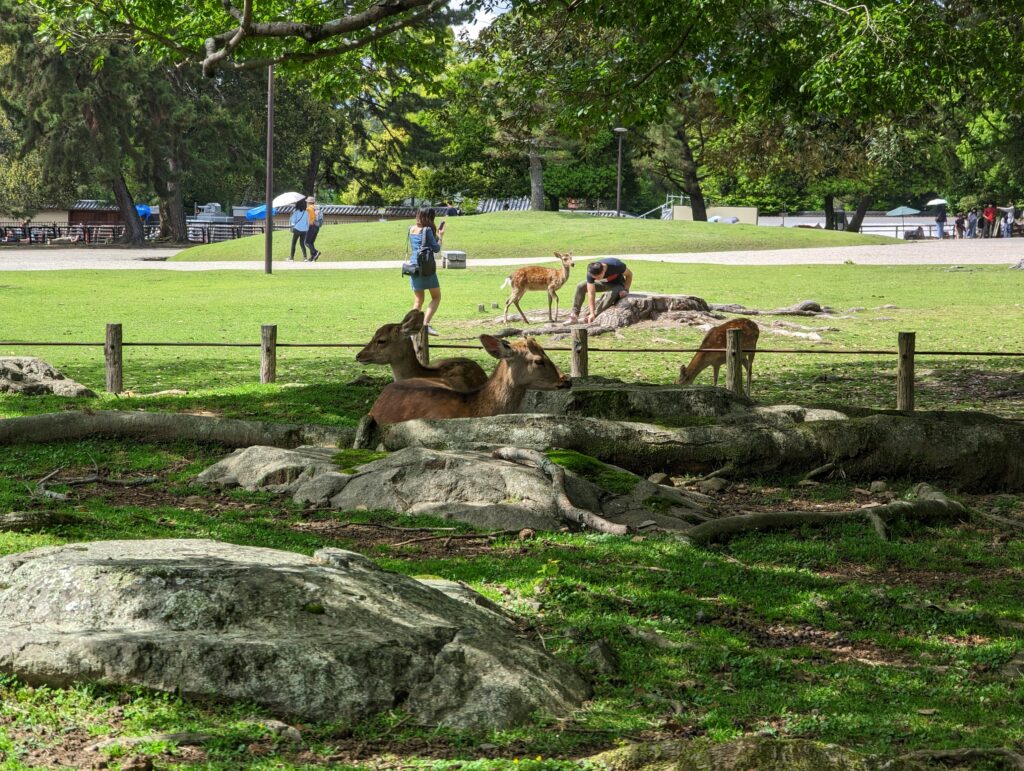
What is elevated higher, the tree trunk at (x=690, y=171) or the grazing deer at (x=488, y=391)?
the tree trunk at (x=690, y=171)

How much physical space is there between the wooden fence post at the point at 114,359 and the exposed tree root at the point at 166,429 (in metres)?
3.51

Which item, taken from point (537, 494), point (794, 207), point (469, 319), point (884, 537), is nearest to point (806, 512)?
point (884, 537)

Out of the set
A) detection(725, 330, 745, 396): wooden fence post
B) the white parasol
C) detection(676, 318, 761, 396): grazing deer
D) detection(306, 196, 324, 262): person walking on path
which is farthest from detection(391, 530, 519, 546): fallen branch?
the white parasol

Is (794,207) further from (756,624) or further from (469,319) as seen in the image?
(756,624)

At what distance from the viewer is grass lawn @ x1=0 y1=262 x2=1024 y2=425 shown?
1565cm

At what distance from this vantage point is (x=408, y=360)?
41.6 feet

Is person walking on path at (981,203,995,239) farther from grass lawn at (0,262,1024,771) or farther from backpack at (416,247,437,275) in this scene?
backpack at (416,247,437,275)

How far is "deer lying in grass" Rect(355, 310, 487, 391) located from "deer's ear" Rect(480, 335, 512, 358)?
1553 mm

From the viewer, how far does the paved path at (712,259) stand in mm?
42812

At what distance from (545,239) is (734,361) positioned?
37.0m

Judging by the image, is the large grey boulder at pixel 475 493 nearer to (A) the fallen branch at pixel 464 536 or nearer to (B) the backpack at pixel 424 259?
(A) the fallen branch at pixel 464 536

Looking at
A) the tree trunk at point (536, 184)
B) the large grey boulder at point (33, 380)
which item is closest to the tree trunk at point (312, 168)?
the tree trunk at point (536, 184)

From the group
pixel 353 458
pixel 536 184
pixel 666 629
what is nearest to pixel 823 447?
pixel 353 458

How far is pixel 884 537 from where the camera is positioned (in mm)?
8992
